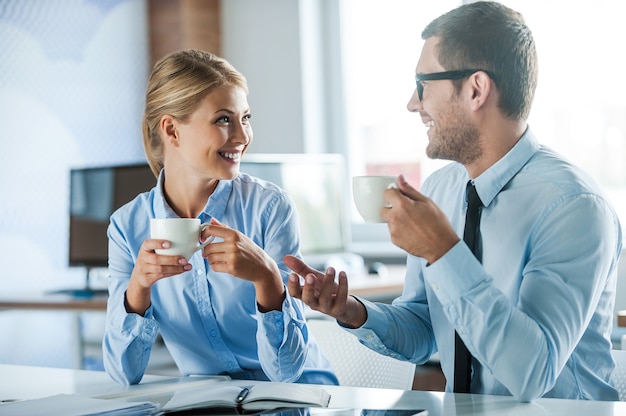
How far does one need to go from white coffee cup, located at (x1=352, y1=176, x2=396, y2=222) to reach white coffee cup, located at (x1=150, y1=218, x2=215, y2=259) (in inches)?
12.3

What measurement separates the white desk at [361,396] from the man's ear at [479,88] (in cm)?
56

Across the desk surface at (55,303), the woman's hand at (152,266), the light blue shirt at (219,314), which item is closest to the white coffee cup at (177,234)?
the woman's hand at (152,266)

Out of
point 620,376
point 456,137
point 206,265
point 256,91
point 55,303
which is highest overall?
point 256,91

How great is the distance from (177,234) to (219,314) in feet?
1.12

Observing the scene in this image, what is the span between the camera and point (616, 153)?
397cm

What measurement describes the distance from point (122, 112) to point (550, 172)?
3.57 m

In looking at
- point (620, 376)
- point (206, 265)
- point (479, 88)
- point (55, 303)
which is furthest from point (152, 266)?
point (55, 303)

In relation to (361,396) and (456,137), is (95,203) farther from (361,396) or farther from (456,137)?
(361,396)

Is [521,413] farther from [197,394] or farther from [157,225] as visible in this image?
[157,225]

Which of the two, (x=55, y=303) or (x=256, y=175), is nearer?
(x=55, y=303)

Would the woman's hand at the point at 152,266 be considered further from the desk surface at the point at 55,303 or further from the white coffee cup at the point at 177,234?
the desk surface at the point at 55,303

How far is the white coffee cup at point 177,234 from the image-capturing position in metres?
1.48

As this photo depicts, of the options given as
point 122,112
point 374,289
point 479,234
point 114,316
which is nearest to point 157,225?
point 114,316

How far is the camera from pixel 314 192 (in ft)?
12.5
